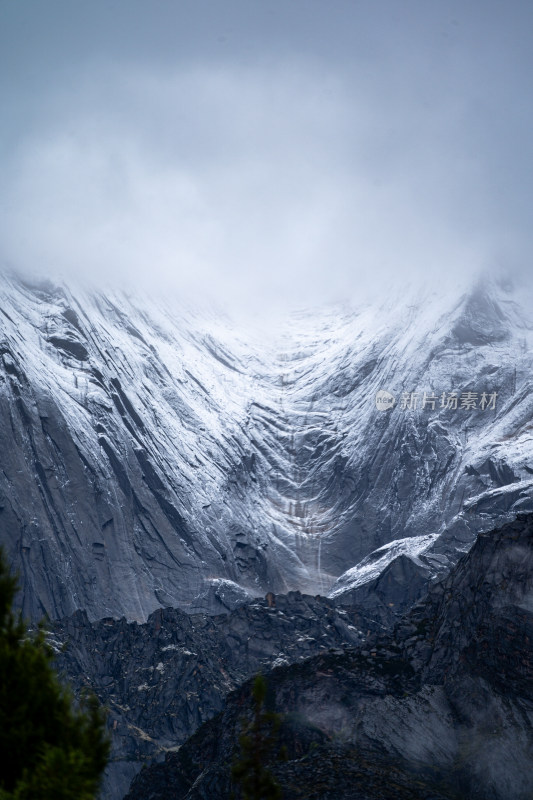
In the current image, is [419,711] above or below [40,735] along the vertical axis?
below

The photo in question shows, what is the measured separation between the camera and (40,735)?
2420cm

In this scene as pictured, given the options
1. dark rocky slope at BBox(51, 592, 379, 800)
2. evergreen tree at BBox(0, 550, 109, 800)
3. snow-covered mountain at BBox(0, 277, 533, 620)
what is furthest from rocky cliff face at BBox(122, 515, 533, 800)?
snow-covered mountain at BBox(0, 277, 533, 620)

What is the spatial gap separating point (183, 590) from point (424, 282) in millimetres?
81764

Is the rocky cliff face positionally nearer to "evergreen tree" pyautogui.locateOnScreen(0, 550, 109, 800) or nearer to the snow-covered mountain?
"evergreen tree" pyautogui.locateOnScreen(0, 550, 109, 800)

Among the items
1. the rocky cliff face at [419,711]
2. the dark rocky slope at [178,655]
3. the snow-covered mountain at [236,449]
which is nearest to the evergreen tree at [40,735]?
the rocky cliff face at [419,711]

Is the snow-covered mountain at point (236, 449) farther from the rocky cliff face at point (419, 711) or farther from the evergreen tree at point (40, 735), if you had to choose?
the evergreen tree at point (40, 735)

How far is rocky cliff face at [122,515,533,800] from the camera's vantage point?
52.7m

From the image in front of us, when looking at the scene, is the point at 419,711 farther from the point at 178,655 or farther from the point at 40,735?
the point at 178,655

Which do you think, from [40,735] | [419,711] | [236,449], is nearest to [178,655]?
[419,711]

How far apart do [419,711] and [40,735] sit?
41332 mm

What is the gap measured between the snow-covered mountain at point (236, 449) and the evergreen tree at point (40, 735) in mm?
90299

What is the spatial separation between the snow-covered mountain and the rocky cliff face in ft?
164

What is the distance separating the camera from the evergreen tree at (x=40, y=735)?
22.3m

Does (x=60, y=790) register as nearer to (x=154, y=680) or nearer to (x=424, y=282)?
(x=154, y=680)
